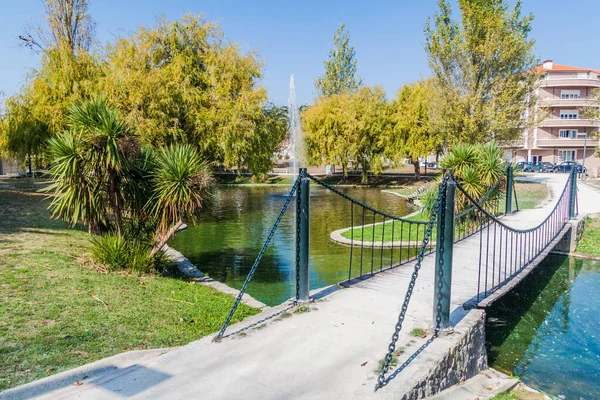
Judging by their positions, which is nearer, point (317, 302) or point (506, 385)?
point (506, 385)

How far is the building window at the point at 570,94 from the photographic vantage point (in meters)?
45.8

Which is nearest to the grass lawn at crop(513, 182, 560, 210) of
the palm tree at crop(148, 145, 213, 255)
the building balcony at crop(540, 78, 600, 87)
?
the palm tree at crop(148, 145, 213, 255)

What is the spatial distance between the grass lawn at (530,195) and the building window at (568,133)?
26486 mm

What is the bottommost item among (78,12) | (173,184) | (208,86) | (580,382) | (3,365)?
(580,382)

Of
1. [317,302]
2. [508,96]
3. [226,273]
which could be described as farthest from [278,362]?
[508,96]

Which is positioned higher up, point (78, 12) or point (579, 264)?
point (78, 12)

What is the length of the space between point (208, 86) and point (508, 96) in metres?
17.1

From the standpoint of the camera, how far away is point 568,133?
46.7 metres

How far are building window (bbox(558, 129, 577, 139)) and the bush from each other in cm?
4964

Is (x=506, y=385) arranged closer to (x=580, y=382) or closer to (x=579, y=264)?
(x=580, y=382)

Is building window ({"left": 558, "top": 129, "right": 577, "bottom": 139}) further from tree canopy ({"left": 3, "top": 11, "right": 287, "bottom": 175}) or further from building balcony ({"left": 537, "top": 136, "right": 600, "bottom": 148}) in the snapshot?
tree canopy ({"left": 3, "top": 11, "right": 287, "bottom": 175})

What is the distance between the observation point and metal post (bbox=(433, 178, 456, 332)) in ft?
15.2

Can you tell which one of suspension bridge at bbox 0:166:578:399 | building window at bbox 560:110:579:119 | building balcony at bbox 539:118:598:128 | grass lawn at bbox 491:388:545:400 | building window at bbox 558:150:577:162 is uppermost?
building window at bbox 560:110:579:119

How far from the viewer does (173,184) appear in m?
7.41
